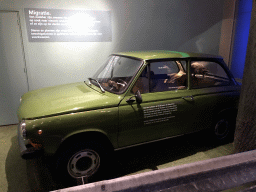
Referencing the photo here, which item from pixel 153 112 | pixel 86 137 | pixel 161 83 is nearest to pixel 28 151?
pixel 86 137

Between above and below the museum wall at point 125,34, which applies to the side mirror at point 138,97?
below

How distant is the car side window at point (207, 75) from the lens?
350 centimetres

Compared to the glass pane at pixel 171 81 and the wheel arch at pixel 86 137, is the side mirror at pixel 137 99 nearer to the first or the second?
the glass pane at pixel 171 81

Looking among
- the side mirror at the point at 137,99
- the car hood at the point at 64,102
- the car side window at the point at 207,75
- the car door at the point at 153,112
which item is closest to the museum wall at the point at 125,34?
the car hood at the point at 64,102

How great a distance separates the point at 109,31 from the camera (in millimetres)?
5172

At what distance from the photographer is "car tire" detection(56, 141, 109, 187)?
2.52m

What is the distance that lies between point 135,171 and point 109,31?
3657mm

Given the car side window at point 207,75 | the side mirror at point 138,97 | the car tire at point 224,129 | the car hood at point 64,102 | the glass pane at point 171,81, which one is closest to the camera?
the car hood at point 64,102

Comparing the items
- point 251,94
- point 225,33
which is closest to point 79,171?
point 251,94

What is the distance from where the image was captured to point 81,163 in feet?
8.82

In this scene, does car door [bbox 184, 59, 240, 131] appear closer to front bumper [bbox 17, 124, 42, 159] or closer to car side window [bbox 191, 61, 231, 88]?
car side window [bbox 191, 61, 231, 88]

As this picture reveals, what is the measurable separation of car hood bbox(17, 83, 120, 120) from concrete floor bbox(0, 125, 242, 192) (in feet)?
3.20

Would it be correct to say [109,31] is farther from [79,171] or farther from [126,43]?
[79,171]

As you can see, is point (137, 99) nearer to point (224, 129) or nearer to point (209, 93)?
point (209, 93)
